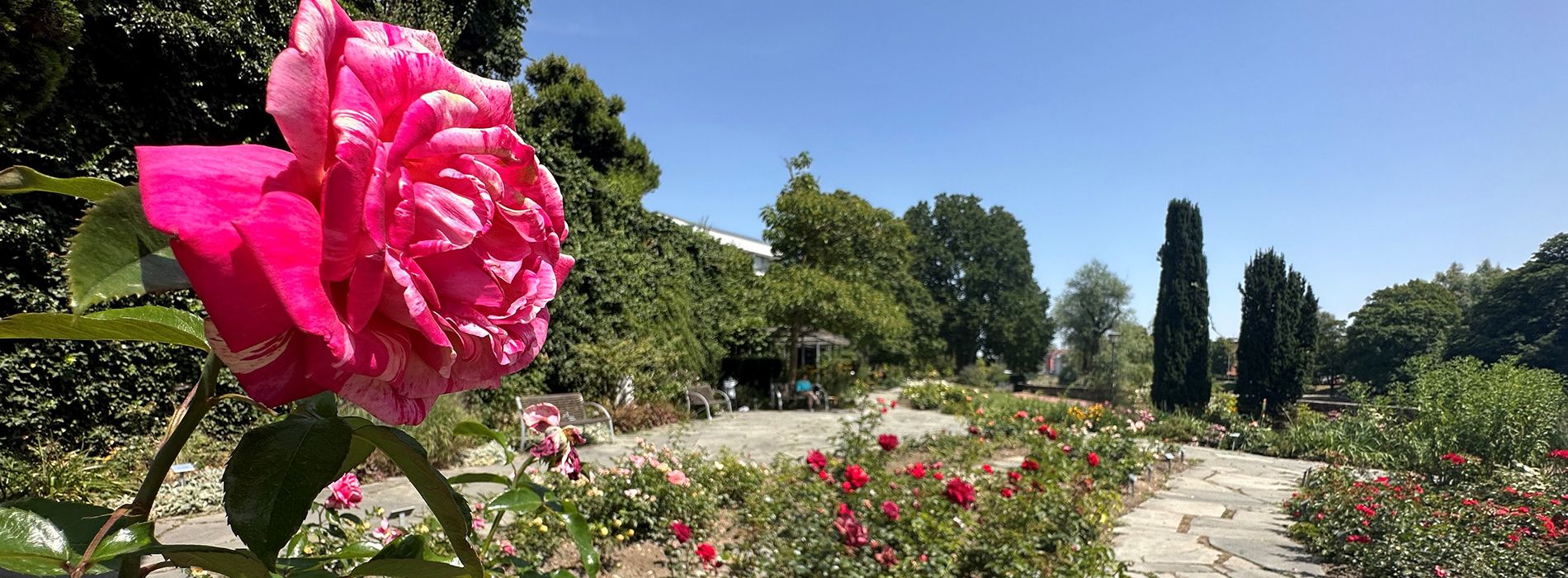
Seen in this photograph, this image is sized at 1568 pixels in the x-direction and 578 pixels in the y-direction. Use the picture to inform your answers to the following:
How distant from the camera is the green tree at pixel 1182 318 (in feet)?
47.5

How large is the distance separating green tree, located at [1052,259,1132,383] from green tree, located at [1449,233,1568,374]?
18572 mm

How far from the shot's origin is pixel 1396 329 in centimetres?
1614

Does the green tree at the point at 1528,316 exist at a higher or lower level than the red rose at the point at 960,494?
higher

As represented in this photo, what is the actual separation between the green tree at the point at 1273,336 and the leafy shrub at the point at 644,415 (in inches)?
425

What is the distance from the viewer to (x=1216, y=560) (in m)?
4.34

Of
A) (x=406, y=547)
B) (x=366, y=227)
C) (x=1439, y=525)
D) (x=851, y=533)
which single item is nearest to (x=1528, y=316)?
(x=1439, y=525)

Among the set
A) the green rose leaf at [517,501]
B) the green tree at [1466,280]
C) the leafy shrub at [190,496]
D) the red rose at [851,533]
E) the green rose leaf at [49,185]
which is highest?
the green tree at [1466,280]

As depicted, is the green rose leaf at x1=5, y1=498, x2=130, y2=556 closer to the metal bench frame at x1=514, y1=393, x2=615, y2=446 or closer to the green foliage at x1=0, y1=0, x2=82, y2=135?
the green foliage at x1=0, y1=0, x2=82, y2=135

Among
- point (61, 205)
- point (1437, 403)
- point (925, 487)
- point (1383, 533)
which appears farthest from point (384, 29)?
point (1437, 403)

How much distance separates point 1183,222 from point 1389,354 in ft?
17.4

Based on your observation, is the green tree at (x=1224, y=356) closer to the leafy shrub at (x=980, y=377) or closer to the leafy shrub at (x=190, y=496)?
the leafy shrub at (x=980, y=377)

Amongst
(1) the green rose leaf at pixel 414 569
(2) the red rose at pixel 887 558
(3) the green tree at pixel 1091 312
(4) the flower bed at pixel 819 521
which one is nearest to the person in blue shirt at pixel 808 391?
(4) the flower bed at pixel 819 521

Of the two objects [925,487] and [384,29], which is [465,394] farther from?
[384,29]

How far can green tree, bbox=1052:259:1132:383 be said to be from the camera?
1314 inches
